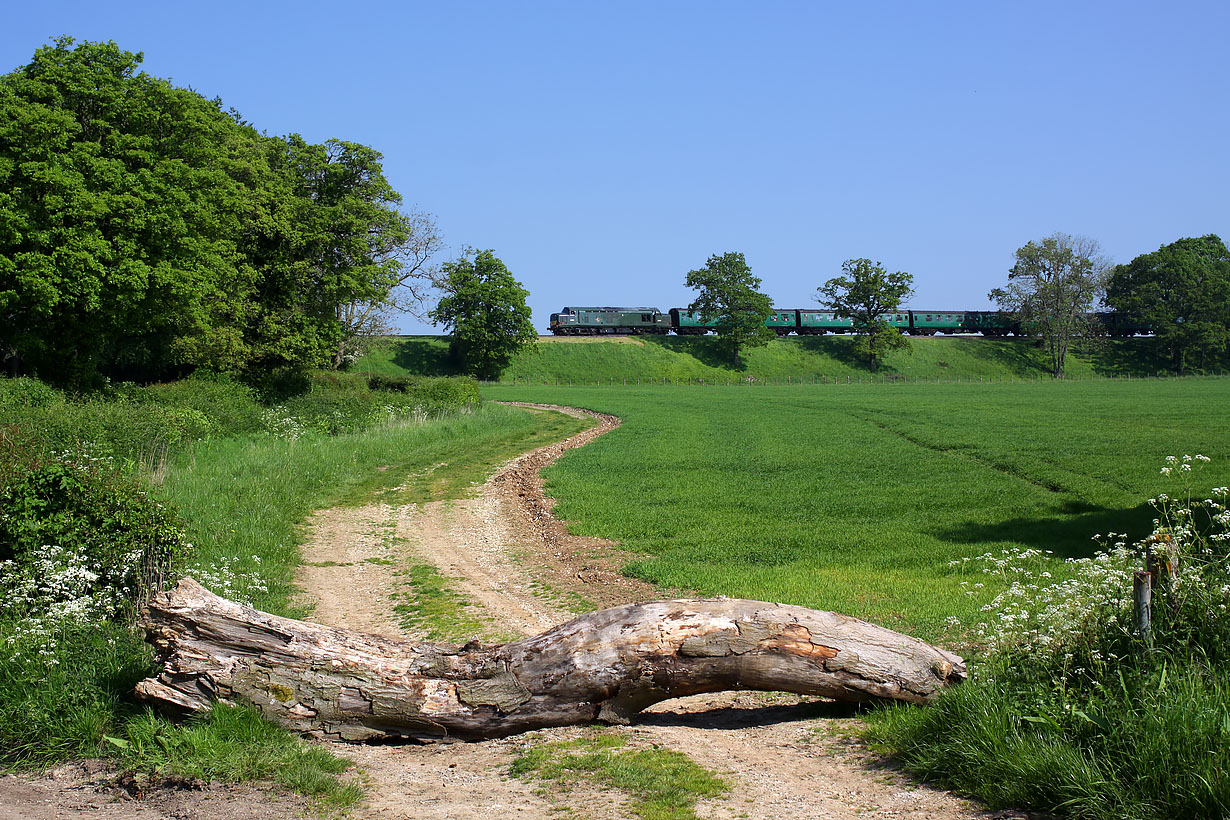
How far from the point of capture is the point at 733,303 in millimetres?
101812

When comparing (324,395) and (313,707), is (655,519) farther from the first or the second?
(324,395)

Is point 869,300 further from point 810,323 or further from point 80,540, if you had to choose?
point 80,540

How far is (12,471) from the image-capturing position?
33.5ft

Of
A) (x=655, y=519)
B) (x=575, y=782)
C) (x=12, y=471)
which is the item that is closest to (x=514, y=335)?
(x=655, y=519)

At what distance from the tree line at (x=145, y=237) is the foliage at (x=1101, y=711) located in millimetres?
27724

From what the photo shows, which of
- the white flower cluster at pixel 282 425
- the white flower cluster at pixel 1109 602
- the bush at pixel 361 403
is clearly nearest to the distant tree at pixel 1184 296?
the bush at pixel 361 403

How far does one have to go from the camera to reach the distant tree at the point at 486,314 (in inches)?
3199

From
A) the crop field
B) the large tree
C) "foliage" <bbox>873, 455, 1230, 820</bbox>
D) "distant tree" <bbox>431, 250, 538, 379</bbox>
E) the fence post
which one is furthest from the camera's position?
"distant tree" <bbox>431, 250, 538, 379</bbox>

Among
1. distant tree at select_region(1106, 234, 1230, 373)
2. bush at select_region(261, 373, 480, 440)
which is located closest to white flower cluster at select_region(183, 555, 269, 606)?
bush at select_region(261, 373, 480, 440)

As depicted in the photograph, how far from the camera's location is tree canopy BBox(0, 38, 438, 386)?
25.5 m

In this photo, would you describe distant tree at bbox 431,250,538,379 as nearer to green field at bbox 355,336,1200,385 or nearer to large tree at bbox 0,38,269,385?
green field at bbox 355,336,1200,385

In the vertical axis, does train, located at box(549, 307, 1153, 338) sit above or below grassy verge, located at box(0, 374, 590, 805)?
above

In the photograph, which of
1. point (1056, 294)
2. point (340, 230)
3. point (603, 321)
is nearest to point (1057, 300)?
point (1056, 294)

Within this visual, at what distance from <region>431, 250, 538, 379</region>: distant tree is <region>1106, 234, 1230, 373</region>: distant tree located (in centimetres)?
7737
